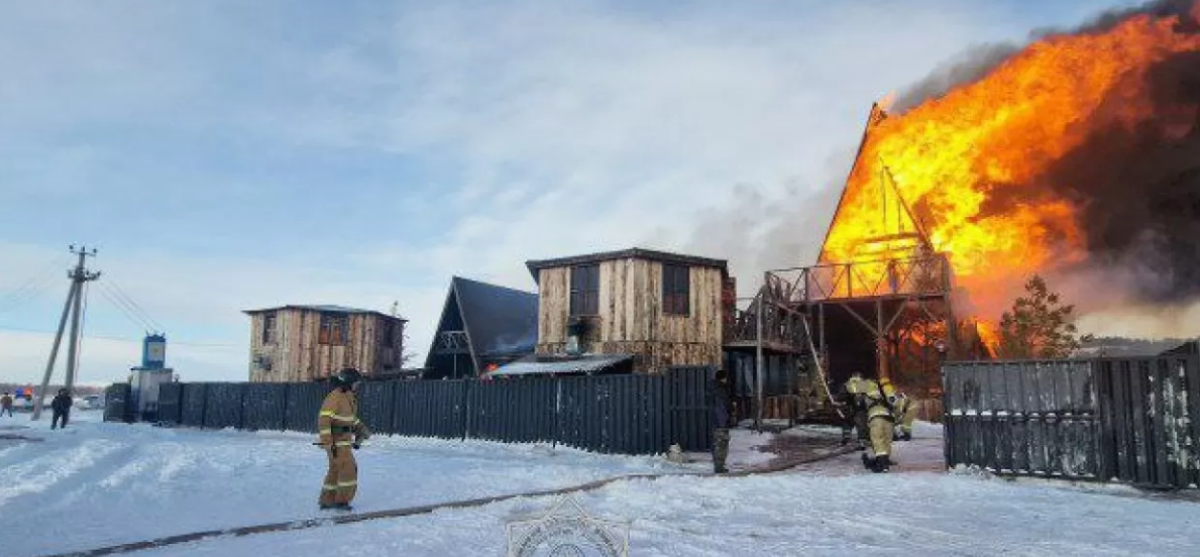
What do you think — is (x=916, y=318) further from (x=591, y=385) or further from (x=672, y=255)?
(x=591, y=385)

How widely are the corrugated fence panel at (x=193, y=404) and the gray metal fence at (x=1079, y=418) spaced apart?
31.2 meters

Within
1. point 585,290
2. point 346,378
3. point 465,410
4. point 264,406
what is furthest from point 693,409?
point 264,406

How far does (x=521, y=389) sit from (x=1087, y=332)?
26.4m

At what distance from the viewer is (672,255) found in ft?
87.0

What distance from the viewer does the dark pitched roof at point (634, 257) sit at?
2611cm

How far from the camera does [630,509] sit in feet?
30.9

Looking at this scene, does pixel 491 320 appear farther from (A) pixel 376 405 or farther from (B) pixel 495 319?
(A) pixel 376 405

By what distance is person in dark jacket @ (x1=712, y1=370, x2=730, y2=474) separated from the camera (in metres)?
13.9

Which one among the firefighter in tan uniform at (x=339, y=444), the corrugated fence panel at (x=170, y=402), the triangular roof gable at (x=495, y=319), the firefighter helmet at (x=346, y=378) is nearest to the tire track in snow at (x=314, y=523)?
the firefighter in tan uniform at (x=339, y=444)

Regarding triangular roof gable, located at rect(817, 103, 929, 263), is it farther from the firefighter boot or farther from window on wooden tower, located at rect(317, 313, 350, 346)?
window on wooden tower, located at rect(317, 313, 350, 346)

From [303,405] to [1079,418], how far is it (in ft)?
80.4

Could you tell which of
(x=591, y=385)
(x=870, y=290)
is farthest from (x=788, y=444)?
(x=870, y=290)

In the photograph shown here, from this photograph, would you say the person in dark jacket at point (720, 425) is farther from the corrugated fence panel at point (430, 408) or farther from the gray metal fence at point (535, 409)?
the corrugated fence panel at point (430, 408)

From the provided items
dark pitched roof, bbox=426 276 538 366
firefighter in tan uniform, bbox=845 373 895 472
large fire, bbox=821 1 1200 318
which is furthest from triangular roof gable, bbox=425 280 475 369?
firefighter in tan uniform, bbox=845 373 895 472
